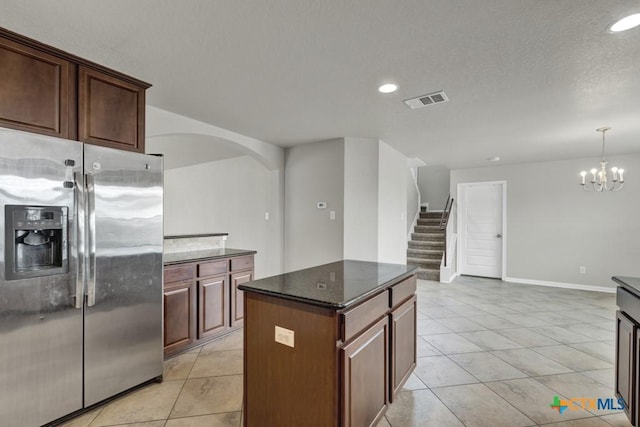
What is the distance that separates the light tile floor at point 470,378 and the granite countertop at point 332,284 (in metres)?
0.96

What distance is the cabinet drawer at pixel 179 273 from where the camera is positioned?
111 inches

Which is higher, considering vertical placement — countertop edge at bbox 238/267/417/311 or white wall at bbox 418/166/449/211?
white wall at bbox 418/166/449/211

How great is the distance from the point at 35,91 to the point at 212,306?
2275 mm

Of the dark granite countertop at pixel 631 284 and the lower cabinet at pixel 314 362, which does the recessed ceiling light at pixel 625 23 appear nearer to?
the dark granite countertop at pixel 631 284

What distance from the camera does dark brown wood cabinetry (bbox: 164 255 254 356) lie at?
2.86 metres

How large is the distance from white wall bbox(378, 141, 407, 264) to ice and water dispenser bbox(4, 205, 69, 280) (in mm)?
3643

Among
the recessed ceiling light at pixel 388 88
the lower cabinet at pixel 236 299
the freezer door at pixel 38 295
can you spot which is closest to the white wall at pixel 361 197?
the lower cabinet at pixel 236 299

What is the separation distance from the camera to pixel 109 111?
226cm

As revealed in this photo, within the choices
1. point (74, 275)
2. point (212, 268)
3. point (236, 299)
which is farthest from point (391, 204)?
point (74, 275)

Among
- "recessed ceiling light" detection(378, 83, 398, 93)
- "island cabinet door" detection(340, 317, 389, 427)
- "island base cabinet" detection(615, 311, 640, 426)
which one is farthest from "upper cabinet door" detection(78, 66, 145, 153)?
"island base cabinet" detection(615, 311, 640, 426)

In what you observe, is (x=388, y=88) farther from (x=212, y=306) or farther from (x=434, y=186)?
(x=434, y=186)

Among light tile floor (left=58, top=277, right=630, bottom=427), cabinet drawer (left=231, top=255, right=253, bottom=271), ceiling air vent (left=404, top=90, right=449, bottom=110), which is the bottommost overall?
light tile floor (left=58, top=277, right=630, bottom=427)

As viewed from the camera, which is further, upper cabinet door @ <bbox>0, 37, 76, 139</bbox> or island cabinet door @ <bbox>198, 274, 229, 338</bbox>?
island cabinet door @ <bbox>198, 274, 229, 338</bbox>

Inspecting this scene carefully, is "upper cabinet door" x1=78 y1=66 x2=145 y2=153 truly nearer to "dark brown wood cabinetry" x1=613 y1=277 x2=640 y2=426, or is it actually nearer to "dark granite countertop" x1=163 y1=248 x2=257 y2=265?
"dark granite countertop" x1=163 y1=248 x2=257 y2=265
